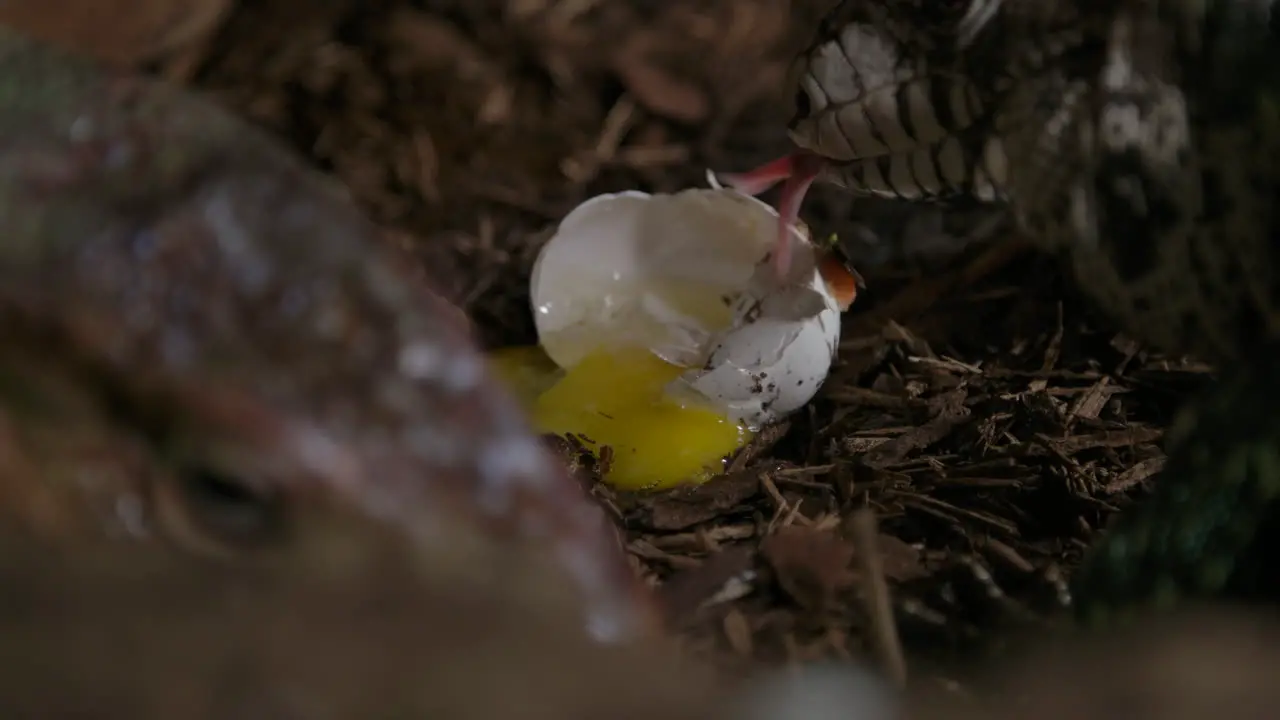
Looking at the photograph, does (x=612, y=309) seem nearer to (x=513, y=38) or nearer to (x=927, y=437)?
(x=927, y=437)

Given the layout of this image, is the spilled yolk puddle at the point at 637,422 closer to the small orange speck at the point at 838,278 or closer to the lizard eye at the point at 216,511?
the small orange speck at the point at 838,278

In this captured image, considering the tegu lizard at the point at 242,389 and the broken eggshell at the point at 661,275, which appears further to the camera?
the broken eggshell at the point at 661,275

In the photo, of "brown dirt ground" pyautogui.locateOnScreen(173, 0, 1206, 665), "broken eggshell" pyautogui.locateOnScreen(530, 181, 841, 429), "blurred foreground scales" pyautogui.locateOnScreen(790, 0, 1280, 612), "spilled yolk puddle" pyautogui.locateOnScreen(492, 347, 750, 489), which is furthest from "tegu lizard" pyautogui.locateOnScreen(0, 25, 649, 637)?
"broken eggshell" pyautogui.locateOnScreen(530, 181, 841, 429)

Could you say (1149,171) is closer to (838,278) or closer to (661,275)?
(838,278)

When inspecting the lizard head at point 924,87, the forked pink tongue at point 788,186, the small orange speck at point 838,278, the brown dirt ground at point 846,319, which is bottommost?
the brown dirt ground at point 846,319

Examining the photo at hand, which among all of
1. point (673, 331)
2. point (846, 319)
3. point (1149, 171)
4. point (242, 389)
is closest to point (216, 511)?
point (242, 389)

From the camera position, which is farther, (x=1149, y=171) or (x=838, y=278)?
(x=838, y=278)

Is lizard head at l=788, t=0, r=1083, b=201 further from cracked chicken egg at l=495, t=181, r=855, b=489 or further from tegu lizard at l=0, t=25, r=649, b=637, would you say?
tegu lizard at l=0, t=25, r=649, b=637

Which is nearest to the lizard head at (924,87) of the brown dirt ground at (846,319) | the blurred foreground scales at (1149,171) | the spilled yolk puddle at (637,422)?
the blurred foreground scales at (1149,171)
